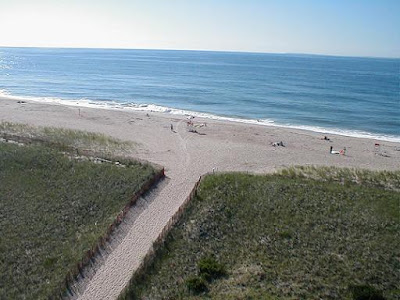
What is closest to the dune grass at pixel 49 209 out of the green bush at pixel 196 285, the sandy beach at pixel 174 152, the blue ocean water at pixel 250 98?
the sandy beach at pixel 174 152

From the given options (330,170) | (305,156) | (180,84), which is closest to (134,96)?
(180,84)

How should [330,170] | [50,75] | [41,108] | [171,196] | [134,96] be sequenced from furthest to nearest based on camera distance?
1. [50,75]
2. [134,96]
3. [41,108]
4. [330,170]
5. [171,196]

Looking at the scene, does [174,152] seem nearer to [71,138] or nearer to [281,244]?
[71,138]

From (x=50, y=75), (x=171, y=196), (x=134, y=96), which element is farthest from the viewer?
(x=50, y=75)

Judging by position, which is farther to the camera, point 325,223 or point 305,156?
point 305,156

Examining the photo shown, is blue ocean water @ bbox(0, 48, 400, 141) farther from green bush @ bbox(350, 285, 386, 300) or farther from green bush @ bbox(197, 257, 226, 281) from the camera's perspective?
green bush @ bbox(197, 257, 226, 281)

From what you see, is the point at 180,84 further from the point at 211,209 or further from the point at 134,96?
the point at 211,209

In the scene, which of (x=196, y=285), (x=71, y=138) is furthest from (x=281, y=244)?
(x=71, y=138)

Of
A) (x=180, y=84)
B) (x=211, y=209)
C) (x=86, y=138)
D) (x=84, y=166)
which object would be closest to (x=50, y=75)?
(x=180, y=84)
